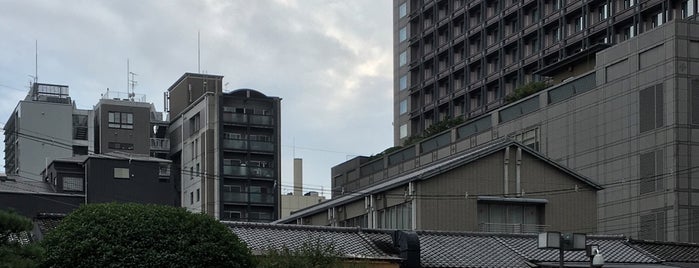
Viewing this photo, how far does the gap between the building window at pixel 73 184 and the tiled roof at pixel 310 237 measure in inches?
2398

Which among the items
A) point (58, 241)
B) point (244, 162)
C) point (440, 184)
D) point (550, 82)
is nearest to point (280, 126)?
point (244, 162)

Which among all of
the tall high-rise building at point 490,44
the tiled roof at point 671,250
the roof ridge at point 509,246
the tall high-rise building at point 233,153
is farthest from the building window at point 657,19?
the tall high-rise building at point 233,153

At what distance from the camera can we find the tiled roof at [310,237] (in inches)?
1519

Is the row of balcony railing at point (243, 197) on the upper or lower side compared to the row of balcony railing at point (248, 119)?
lower

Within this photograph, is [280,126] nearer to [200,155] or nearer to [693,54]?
[200,155]

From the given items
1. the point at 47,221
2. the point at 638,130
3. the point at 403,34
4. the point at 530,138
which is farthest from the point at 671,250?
the point at 403,34

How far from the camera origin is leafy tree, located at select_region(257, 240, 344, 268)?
32219 mm

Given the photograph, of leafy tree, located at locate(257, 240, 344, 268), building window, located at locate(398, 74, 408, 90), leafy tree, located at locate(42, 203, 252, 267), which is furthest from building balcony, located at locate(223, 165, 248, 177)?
leafy tree, located at locate(42, 203, 252, 267)

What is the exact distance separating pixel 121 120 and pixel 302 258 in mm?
94620

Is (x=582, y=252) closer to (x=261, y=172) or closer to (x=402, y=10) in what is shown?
(x=261, y=172)

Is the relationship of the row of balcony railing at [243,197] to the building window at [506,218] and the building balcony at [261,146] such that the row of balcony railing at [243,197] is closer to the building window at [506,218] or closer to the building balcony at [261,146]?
the building balcony at [261,146]

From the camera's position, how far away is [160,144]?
422ft

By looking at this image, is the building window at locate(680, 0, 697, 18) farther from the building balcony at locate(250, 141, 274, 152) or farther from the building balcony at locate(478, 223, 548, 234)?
the building balcony at locate(250, 141, 274, 152)

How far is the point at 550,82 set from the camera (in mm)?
91750
